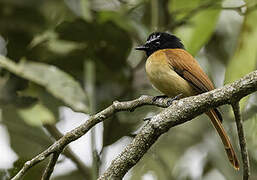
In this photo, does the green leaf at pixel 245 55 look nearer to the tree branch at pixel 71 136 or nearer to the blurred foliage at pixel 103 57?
the blurred foliage at pixel 103 57

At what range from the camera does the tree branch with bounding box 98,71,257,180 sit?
6.07 ft

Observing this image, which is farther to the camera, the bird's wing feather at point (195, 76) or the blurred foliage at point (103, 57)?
the blurred foliage at point (103, 57)

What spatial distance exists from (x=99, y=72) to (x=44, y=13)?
63cm

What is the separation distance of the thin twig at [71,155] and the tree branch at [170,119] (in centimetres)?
129

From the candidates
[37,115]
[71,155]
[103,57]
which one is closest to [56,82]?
[37,115]

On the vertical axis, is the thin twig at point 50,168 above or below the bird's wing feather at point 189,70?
below

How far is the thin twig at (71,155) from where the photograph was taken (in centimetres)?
321

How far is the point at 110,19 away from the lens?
3496mm

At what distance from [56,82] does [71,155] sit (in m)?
0.53

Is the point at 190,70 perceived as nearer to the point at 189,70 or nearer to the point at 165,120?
the point at 189,70

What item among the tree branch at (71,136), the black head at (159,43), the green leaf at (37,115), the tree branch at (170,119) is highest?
the black head at (159,43)

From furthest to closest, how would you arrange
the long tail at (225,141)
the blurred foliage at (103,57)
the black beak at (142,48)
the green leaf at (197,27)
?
1. the black beak at (142,48)
2. the green leaf at (197,27)
3. the blurred foliage at (103,57)
4. the long tail at (225,141)

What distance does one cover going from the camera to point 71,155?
3.24 metres

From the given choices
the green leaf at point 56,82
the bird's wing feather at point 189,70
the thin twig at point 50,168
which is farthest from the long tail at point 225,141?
the thin twig at point 50,168
